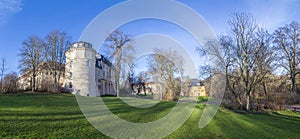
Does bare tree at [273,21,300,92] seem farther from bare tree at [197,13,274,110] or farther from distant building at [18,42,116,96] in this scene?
distant building at [18,42,116,96]

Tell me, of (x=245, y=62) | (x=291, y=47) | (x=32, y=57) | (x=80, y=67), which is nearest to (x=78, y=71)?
(x=80, y=67)

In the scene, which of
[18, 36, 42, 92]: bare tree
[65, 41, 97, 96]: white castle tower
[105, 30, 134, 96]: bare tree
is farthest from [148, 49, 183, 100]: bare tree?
[18, 36, 42, 92]: bare tree

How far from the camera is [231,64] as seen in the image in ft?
56.2

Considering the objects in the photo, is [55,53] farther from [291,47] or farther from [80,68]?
[291,47]

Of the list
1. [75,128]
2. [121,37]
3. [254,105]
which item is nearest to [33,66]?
[121,37]

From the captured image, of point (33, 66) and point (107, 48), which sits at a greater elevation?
point (107, 48)

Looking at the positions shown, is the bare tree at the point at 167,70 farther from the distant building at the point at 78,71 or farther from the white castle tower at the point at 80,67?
the white castle tower at the point at 80,67

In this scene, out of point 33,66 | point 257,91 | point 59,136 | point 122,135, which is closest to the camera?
point 59,136

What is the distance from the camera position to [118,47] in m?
22.9

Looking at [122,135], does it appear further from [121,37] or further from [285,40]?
[285,40]

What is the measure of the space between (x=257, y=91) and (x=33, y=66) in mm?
27859

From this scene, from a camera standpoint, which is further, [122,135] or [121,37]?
[121,37]

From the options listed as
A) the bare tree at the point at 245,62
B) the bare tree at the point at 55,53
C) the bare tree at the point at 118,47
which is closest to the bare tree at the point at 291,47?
the bare tree at the point at 245,62

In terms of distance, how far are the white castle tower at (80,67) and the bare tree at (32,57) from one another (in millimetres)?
4046
